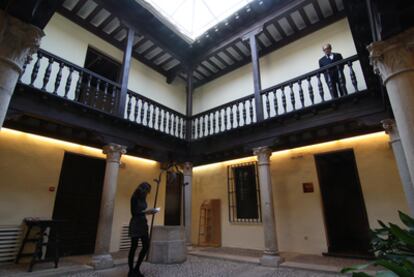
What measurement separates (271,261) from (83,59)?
24.3 ft

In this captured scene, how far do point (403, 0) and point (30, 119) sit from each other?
267 inches

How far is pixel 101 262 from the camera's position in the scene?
15.8 feet

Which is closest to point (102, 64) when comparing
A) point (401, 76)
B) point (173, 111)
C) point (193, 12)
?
point (173, 111)

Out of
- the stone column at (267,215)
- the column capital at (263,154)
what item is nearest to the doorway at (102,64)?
the column capital at (263,154)

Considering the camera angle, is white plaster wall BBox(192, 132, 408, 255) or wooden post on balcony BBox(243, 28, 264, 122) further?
wooden post on balcony BBox(243, 28, 264, 122)

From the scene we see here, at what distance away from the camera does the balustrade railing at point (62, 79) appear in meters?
4.74

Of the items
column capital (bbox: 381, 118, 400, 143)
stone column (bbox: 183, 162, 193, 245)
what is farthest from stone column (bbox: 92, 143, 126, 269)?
column capital (bbox: 381, 118, 400, 143)

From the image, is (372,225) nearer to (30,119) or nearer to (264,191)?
(264,191)

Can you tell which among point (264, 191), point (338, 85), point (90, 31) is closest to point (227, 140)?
point (264, 191)

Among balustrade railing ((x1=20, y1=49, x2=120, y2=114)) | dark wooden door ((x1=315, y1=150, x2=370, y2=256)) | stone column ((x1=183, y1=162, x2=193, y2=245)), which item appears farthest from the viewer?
stone column ((x1=183, y1=162, x2=193, y2=245))

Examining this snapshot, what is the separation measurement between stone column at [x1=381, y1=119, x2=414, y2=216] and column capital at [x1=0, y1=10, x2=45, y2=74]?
221 inches

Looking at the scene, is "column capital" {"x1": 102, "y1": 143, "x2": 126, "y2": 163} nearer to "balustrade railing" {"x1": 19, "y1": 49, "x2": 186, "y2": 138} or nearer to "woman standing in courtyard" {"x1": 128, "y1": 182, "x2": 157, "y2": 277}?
"balustrade railing" {"x1": 19, "y1": 49, "x2": 186, "y2": 138}

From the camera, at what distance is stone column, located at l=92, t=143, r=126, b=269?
4.89 meters

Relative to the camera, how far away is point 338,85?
209 inches
